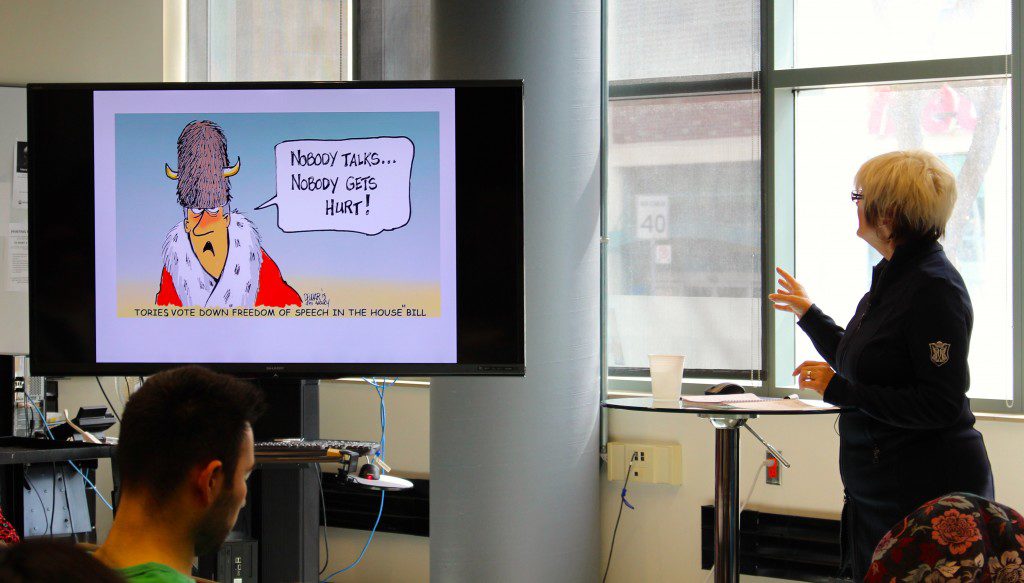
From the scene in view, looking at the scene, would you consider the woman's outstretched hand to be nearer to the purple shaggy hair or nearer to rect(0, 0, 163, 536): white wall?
the purple shaggy hair

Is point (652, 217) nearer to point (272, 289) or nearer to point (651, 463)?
point (651, 463)

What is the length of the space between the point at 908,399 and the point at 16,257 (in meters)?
3.27

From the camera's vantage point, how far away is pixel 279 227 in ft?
7.61

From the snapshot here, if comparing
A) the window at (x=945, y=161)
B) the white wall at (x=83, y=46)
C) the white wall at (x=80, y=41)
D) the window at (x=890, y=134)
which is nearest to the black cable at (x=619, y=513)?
→ the window at (x=890, y=134)

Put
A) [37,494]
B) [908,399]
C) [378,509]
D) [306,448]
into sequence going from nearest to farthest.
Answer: [908,399] < [306,448] < [37,494] < [378,509]

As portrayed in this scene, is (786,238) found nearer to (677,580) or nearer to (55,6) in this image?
(677,580)

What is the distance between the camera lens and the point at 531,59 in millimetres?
2996

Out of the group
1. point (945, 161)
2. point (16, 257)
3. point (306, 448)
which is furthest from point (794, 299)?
point (16, 257)

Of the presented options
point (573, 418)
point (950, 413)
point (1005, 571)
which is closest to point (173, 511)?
point (1005, 571)

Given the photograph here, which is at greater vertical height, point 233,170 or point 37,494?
point 233,170

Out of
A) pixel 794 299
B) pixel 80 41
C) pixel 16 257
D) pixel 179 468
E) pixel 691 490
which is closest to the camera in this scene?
pixel 179 468

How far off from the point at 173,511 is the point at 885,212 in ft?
5.43

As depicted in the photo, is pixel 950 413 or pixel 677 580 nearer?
pixel 950 413

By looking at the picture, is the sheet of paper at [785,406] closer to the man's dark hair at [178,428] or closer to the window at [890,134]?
the window at [890,134]
